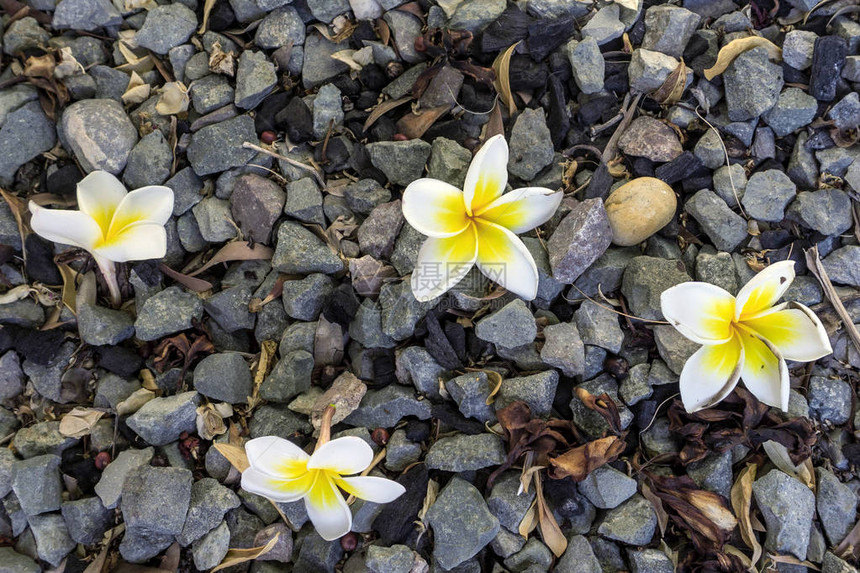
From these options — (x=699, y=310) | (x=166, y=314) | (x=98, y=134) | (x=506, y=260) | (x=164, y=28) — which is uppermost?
(x=164, y=28)

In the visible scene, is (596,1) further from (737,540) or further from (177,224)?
(737,540)

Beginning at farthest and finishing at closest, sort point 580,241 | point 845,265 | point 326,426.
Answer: point 845,265 < point 580,241 < point 326,426

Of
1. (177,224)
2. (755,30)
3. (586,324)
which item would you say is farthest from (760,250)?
(177,224)

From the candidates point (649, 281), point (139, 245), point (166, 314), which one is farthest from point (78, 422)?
point (649, 281)

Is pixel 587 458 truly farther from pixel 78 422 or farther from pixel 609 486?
pixel 78 422

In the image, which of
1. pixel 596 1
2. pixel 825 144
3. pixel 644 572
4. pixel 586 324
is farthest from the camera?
pixel 596 1

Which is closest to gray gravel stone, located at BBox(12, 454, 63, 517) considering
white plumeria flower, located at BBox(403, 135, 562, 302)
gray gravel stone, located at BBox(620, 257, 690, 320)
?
white plumeria flower, located at BBox(403, 135, 562, 302)

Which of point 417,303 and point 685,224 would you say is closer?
point 417,303

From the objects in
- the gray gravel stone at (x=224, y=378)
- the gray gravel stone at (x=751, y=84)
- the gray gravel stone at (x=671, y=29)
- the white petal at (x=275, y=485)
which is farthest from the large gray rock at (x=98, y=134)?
the gray gravel stone at (x=751, y=84)
